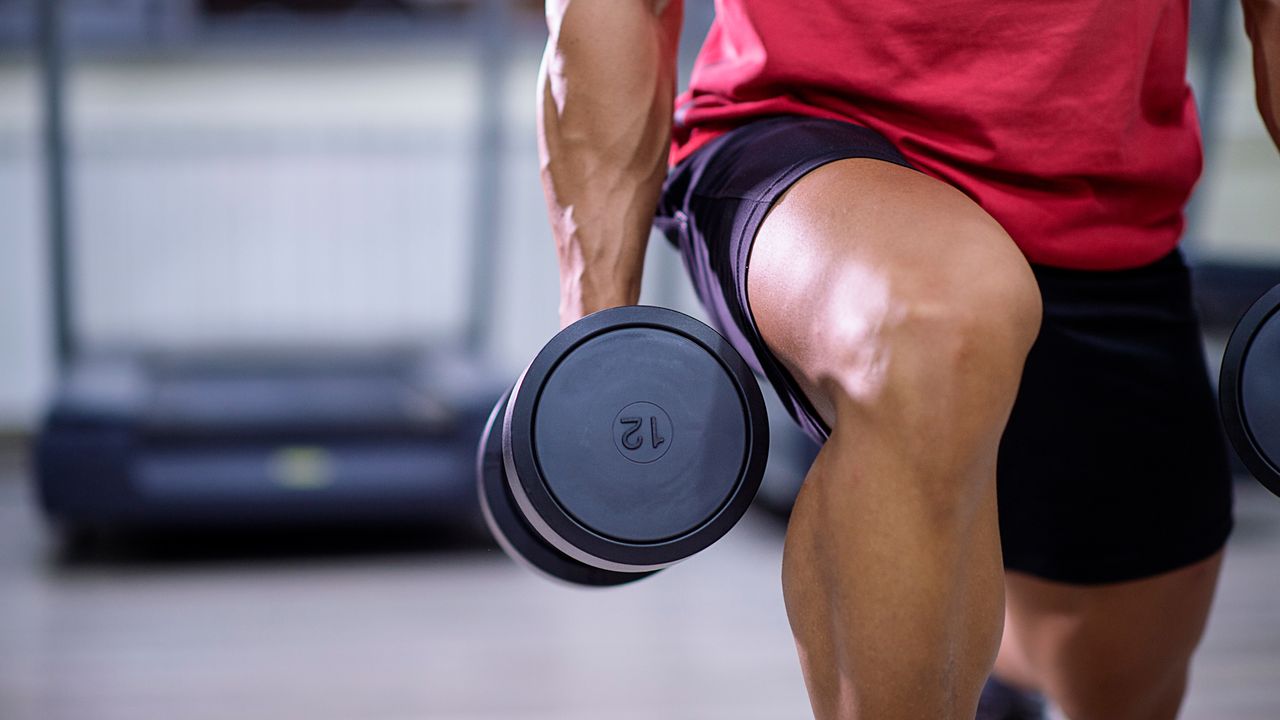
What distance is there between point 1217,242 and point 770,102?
377 cm

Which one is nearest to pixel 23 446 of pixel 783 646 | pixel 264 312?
pixel 264 312

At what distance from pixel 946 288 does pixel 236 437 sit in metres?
2.55

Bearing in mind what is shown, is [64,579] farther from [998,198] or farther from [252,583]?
[998,198]

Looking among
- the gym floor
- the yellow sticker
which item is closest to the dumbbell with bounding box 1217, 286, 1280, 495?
the gym floor

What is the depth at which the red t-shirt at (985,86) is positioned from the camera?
2.59ft

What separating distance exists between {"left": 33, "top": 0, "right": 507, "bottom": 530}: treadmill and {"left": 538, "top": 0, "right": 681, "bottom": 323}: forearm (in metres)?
2.08

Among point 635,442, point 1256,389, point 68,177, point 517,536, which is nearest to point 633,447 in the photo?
point 635,442

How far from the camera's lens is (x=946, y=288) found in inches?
21.9

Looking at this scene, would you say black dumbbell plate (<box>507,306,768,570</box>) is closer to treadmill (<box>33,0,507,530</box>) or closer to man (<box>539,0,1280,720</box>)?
man (<box>539,0,1280,720</box>)

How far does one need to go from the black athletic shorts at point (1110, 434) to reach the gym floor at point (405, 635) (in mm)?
1173

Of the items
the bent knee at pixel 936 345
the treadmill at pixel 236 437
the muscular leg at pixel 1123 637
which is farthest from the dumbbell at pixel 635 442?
the treadmill at pixel 236 437

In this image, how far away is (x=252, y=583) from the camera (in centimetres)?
272

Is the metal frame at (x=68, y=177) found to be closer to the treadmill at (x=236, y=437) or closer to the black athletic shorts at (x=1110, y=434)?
the treadmill at (x=236, y=437)

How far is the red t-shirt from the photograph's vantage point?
79cm
